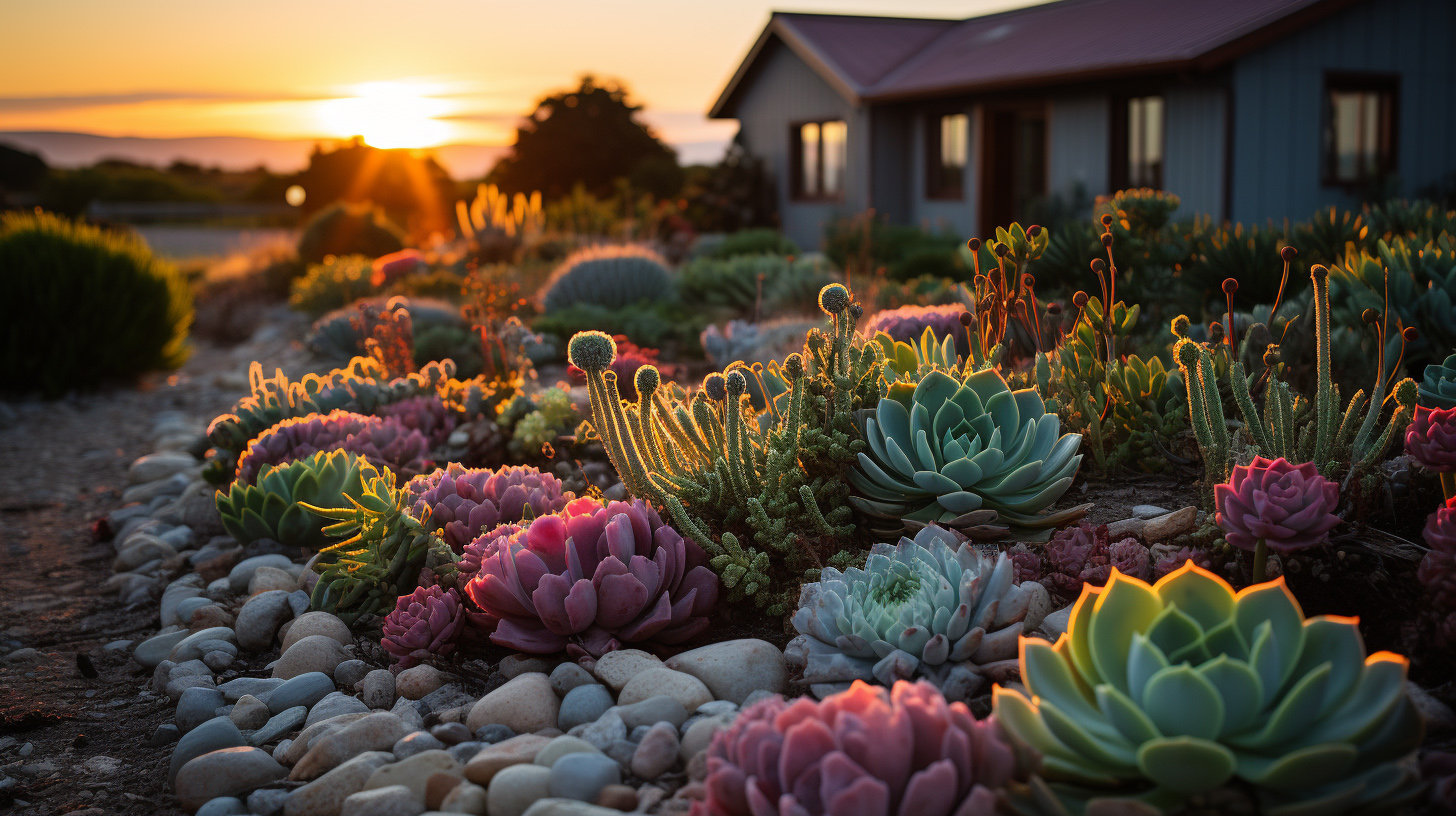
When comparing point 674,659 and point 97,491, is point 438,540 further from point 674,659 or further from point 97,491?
point 97,491

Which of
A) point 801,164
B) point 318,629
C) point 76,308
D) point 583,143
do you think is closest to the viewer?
point 318,629

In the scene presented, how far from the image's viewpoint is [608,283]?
9758 mm

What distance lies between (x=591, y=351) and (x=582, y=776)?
114 centimetres

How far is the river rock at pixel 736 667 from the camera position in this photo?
2598 millimetres

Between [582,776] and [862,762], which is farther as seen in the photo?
[582,776]

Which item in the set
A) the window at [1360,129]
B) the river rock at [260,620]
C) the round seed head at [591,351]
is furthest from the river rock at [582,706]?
the window at [1360,129]

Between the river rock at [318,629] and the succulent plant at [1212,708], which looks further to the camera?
the river rock at [318,629]

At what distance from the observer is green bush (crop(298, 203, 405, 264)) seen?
16.9 meters

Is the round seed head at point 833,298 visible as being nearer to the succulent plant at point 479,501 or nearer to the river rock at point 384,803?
the succulent plant at point 479,501

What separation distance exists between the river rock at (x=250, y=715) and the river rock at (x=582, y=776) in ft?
3.79

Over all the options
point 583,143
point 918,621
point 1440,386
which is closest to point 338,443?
point 918,621

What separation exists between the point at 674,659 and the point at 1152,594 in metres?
1.24

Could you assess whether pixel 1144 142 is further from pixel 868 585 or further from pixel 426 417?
pixel 868 585

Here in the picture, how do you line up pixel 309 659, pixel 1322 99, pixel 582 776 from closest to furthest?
pixel 582 776, pixel 309 659, pixel 1322 99
